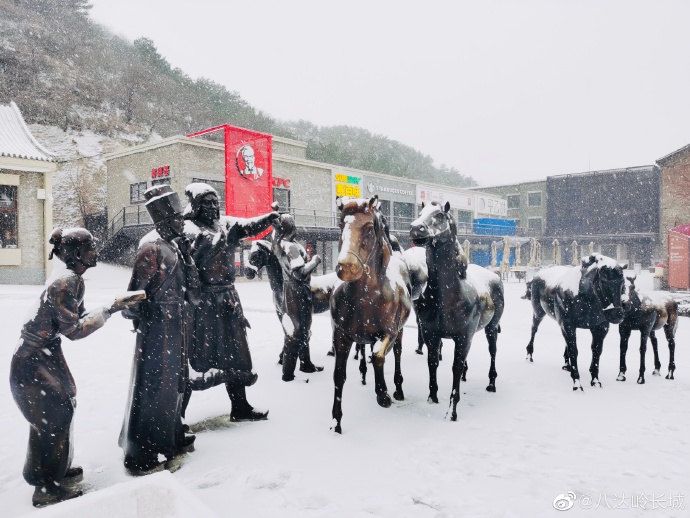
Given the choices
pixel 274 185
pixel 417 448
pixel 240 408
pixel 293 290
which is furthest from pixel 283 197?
pixel 417 448

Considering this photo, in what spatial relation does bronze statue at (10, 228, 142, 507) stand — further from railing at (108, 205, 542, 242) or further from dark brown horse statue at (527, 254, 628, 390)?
railing at (108, 205, 542, 242)

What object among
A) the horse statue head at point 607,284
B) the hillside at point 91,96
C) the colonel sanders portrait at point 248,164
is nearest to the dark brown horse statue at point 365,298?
the horse statue head at point 607,284

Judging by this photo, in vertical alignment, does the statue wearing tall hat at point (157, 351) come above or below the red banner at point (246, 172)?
below

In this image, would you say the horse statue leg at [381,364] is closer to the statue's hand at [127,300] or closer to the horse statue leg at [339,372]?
the horse statue leg at [339,372]

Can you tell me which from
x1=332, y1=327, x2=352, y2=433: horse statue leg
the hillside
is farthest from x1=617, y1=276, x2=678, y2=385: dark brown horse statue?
the hillside

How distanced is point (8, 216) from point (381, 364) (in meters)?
19.7

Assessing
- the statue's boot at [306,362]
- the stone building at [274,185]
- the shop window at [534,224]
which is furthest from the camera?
the shop window at [534,224]

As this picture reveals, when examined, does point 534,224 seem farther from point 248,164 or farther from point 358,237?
point 358,237

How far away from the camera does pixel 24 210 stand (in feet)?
59.8

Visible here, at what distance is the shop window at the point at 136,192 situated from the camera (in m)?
24.7

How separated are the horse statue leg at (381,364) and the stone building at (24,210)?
61.9 feet

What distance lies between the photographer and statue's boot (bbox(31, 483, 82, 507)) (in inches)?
112

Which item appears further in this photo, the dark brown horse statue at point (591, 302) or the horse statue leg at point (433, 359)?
the dark brown horse statue at point (591, 302)

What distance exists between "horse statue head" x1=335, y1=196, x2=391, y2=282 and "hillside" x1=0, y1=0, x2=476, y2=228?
95.2 feet
